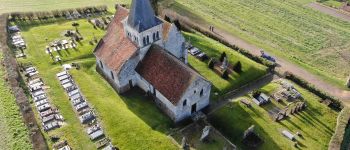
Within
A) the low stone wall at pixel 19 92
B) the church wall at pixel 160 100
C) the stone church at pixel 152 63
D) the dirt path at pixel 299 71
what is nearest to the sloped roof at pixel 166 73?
the stone church at pixel 152 63

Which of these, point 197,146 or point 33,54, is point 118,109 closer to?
point 197,146

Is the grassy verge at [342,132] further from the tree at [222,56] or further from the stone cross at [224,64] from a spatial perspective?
the tree at [222,56]

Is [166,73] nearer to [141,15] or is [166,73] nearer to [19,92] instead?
[141,15]

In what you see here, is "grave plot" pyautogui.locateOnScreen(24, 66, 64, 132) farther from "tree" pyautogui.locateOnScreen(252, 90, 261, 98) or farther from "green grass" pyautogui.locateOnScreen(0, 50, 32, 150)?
"tree" pyautogui.locateOnScreen(252, 90, 261, 98)

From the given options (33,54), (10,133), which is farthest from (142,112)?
(33,54)

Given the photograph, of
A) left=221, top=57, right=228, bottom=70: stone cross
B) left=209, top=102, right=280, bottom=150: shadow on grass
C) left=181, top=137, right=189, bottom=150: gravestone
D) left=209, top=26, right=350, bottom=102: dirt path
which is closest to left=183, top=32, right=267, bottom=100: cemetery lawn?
left=221, top=57, right=228, bottom=70: stone cross

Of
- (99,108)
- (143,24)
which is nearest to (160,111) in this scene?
(99,108)
